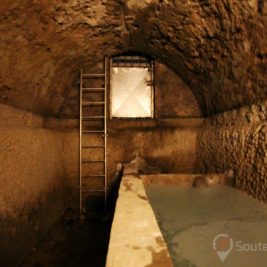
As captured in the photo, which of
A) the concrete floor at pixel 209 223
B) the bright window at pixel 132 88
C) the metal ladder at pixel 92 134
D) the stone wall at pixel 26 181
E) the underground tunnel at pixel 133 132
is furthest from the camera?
the bright window at pixel 132 88

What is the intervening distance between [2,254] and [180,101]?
3.61 metres

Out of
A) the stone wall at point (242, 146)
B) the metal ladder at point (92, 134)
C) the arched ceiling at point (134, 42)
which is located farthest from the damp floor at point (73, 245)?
Result: the stone wall at point (242, 146)

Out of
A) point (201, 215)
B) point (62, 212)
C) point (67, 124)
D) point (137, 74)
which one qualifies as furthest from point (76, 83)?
point (201, 215)

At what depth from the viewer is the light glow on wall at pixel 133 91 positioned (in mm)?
4578

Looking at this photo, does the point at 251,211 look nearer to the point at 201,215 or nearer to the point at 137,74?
the point at 201,215

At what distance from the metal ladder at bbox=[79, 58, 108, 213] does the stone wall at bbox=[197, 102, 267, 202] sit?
194 cm

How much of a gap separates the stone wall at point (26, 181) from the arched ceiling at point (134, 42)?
302 millimetres

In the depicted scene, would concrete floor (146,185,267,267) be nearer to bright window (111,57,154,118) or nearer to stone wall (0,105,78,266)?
stone wall (0,105,78,266)

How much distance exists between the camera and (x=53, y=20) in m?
2.45

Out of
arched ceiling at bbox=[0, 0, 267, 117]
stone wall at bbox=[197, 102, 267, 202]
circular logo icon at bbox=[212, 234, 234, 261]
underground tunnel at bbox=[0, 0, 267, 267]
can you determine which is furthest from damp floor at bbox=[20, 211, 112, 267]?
stone wall at bbox=[197, 102, 267, 202]

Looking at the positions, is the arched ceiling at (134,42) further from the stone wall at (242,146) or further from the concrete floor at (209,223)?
the concrete floor at (209,223)

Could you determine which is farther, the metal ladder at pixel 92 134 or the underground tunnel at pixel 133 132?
the metal ladder at pixel 92 134

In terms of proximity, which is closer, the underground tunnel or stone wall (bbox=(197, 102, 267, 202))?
the underground tunnel

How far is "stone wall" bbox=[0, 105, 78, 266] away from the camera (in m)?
2.41
